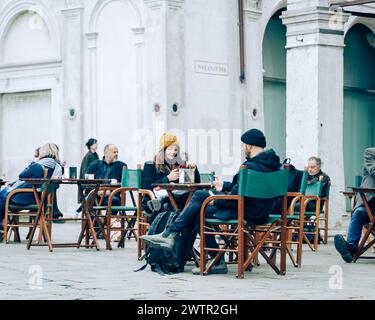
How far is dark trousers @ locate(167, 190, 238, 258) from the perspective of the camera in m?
11.5

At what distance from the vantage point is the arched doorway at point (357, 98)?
27859 millimetres

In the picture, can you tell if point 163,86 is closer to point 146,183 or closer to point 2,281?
point 146,183

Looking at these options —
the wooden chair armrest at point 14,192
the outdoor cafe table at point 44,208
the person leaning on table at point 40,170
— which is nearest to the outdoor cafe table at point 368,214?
the outdoor cafe table at point 44,208

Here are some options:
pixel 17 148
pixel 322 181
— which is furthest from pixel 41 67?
pixel 322 181

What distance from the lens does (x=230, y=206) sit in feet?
37.3

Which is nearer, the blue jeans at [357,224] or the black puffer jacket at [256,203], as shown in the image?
the black puffer jacket at [256,203]

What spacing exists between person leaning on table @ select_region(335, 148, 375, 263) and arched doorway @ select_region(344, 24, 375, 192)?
14.0 meters

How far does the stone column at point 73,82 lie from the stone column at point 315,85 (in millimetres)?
7425

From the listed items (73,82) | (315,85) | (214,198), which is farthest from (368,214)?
(73,82)

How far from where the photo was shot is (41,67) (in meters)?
26.0

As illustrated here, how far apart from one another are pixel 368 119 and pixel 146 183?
1612 centimetres

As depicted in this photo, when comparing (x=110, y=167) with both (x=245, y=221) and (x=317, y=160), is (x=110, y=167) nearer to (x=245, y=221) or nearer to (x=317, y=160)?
(x=317, y=160)

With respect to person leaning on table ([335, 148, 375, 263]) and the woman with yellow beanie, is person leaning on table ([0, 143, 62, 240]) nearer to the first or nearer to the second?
the woman with yellow beanie

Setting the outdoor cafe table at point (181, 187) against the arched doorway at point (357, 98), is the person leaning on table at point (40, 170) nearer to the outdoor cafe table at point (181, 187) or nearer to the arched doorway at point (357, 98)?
the outdoor cafe table at point (181, 187)
